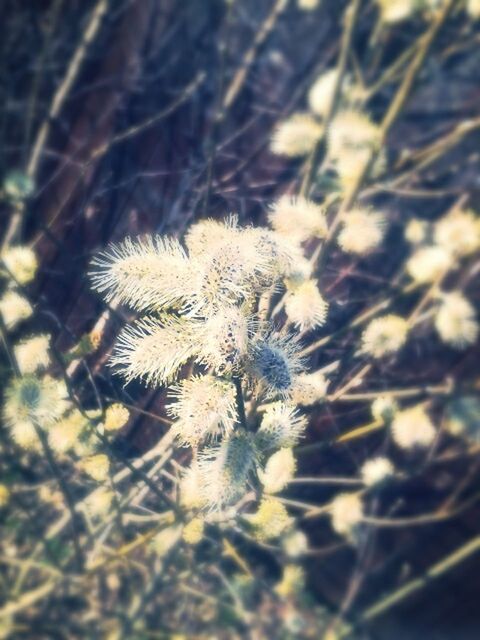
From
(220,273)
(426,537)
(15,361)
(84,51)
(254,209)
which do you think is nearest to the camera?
(220,273)

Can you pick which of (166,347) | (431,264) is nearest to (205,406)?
(166,347)

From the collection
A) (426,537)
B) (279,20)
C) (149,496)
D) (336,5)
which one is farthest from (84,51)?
(426,537)

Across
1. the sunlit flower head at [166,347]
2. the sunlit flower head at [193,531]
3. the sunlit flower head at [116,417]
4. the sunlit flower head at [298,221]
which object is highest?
the sunlit flower head at [298,221]

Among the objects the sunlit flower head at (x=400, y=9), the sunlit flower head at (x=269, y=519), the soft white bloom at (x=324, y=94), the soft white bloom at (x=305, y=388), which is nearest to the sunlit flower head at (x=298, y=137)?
the soft white bloom at (x=324, y=94)

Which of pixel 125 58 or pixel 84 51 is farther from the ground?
pixel 125 58

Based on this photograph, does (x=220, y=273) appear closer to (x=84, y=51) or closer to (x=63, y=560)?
(x=63, y=560)

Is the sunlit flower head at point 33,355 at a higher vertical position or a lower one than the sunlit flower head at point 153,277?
higher

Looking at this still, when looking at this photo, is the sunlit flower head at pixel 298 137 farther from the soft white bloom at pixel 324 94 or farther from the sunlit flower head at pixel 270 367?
the sunlit flower head at pixel 270 367
